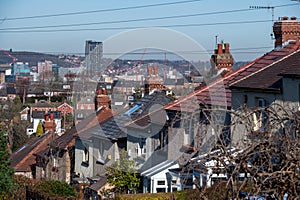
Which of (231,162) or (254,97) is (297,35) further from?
(231,162)

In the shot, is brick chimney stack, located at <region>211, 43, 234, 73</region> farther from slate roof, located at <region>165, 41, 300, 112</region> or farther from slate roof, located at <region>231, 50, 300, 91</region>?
slate roof, located at <region>231, 50, 300, 91</region>

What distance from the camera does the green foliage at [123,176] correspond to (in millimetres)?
21375

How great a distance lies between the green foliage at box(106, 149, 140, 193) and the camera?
2138 centimetres

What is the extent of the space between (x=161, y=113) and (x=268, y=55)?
15.0 feet

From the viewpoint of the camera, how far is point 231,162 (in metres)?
7.21

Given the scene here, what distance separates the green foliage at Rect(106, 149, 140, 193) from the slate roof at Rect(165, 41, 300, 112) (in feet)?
8.69

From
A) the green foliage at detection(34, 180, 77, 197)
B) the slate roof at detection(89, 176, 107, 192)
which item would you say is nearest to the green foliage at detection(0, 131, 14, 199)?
the green foliage at detection(34, 180, 77, 197)

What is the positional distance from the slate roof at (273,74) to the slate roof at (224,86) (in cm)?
48

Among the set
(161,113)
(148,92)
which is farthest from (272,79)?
(148,92)

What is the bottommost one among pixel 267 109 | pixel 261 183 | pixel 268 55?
pixel 261 183

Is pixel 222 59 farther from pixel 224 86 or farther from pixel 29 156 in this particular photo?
pixel 29 156

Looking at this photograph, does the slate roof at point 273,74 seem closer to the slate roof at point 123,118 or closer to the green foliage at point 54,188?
the slate roof at point 123,118

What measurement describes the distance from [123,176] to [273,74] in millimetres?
6158

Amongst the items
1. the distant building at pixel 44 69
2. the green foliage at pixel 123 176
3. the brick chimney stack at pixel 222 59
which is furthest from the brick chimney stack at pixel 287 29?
the distant building at pixel 44 69
